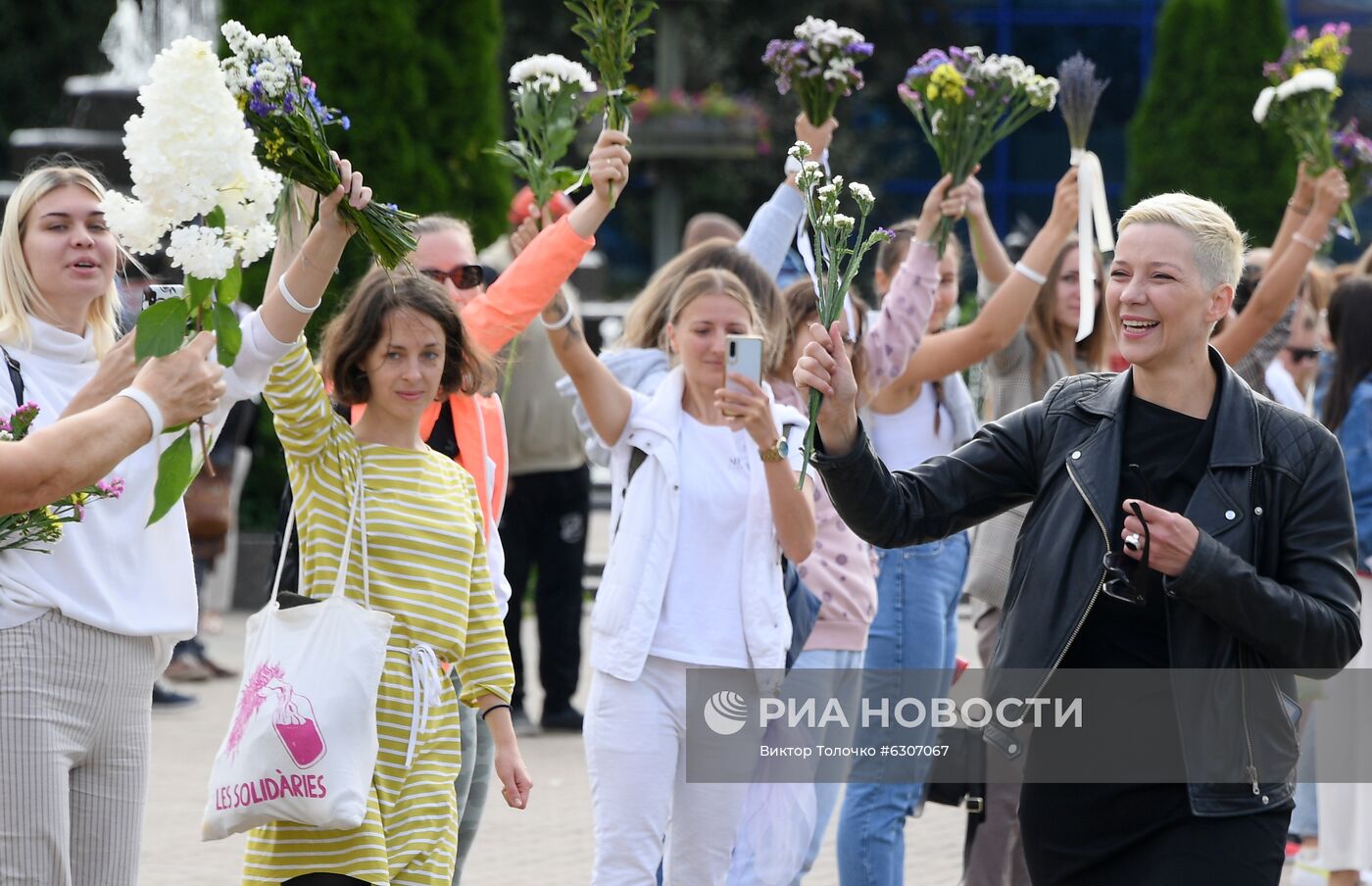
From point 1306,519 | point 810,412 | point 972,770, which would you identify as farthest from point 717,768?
point 1306,519

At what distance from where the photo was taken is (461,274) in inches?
209

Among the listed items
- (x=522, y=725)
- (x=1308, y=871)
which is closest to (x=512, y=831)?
(x=522, y=725)

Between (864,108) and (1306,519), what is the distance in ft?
90.4

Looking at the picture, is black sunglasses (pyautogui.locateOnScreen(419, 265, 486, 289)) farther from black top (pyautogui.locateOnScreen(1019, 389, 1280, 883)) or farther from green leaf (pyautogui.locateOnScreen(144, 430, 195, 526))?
black top (pyautogui.locateOnScreen(1019, 389, 1280, 883))

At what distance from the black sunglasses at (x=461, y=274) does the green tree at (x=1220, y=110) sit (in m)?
16.8

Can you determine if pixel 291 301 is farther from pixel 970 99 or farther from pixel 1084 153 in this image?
pixel 1084 153

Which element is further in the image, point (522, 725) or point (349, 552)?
point (522, 725)

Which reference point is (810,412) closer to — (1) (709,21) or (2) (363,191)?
(2) (363,191)

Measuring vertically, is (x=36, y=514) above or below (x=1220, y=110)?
below

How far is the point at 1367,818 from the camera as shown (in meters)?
6.41

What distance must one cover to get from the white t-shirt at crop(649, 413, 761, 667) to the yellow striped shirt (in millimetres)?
533

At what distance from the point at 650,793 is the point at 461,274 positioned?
1.68 metres

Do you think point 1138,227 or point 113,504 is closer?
point 1138,227

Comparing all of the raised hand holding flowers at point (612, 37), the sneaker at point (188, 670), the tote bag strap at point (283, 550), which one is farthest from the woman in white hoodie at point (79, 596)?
the sneaker at point (188, 670)
